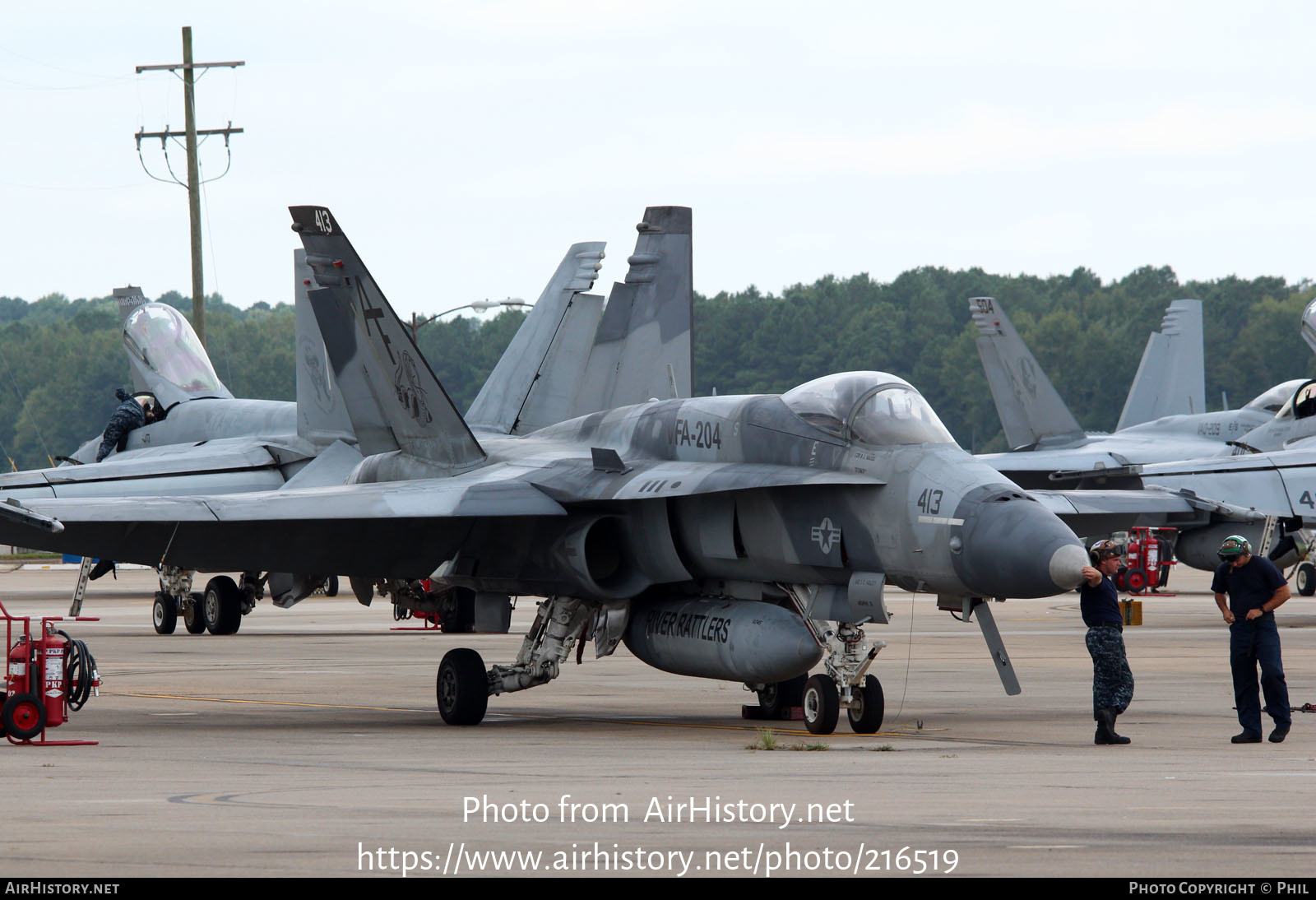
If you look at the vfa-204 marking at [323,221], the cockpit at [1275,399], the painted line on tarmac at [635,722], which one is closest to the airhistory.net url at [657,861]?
the painted line on tarmac at [635,722]

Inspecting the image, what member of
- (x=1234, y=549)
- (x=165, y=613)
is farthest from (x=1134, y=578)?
(x=1234, y=549)

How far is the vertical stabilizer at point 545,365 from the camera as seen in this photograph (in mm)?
22281

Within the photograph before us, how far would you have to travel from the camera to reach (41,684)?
12773 millimetres

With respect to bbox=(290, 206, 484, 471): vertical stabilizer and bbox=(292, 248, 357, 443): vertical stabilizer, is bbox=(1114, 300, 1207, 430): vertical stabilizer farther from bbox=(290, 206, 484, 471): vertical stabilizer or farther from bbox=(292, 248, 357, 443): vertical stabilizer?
bbox=(290, 206, 484, 471): vertical stabilizer

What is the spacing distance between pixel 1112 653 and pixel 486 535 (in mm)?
5312

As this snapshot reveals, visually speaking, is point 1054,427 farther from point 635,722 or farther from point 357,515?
point 357,515

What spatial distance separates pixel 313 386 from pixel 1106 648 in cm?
1699

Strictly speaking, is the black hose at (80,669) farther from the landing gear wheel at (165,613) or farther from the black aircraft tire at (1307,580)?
the black aircraft tire at (1307,580)

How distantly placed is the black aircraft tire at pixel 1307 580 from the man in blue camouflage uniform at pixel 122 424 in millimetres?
22228

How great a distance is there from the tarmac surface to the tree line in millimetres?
92071

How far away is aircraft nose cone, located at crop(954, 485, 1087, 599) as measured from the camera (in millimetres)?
11633

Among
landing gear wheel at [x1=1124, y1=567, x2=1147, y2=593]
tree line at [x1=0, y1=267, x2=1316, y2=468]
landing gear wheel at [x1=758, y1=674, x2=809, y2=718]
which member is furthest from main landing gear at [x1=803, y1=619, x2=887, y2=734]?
tree line at [x1=0, y1=267, x2=1316, y2=468]
